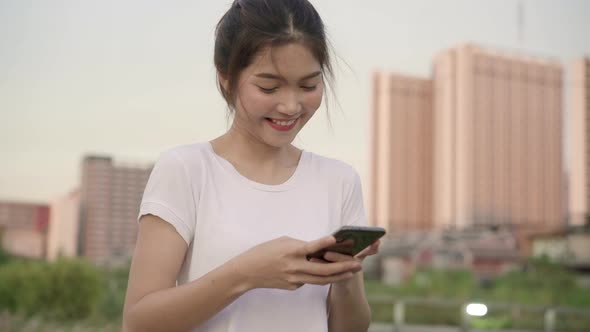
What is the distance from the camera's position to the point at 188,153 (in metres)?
1.20

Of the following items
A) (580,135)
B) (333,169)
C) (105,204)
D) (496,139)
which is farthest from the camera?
(496,139)

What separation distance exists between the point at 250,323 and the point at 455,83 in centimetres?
5132

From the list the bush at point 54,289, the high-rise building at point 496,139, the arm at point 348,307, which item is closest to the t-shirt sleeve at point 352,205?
the arm at point 348,307

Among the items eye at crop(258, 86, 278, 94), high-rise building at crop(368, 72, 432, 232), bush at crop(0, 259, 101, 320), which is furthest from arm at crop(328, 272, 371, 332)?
high-rise building at crop(368, 72, 432, 232)

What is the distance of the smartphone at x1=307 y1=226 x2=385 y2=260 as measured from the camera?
1.03 m

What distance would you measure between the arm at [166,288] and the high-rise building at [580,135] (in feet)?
134

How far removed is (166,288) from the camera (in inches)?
43.8

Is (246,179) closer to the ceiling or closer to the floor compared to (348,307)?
closer to the ceiling

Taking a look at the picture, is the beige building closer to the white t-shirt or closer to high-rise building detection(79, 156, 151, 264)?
high-rise building detection(79, 156, 151, 264)

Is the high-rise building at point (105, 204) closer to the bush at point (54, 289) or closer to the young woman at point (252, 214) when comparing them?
the bush at point (54, 289)

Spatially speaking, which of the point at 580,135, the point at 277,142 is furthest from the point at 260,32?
the point at 580,135

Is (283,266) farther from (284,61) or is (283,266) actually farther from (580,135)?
(580,135)

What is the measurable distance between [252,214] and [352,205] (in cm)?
22

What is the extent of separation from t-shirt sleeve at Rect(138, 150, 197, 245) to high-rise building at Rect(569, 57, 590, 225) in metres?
40.9
